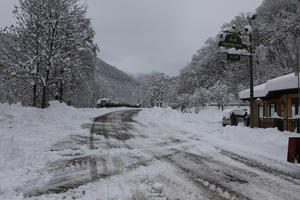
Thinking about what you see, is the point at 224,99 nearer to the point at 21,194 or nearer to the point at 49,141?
the point at 49,141

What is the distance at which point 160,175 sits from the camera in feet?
20.2

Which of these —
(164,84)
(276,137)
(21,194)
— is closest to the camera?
(21,194)

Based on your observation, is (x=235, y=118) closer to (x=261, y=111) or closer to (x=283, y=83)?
(x=261, y=111)

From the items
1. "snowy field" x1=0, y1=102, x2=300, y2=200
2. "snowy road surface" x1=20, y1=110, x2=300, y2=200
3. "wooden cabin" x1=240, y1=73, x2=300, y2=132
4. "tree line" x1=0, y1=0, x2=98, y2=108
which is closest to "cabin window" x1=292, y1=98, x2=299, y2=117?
"wooden cabin" x1=240, y1=73, x2=300, y2=132

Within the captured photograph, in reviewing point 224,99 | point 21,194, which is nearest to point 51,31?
point 21,194

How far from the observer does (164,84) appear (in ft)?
259

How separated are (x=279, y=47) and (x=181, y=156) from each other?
40.8m

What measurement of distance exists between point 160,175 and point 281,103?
1403 cm

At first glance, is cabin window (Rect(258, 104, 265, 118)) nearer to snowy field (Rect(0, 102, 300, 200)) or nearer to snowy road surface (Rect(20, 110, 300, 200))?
snowy field (Rect(0, 102, 300, 200))

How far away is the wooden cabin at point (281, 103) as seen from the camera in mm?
13445

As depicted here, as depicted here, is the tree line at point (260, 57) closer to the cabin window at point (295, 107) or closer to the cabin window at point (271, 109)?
the cabin window at point (271, 109)

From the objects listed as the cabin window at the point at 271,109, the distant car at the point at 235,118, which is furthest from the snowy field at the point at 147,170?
the cabin window at the point at 271,109

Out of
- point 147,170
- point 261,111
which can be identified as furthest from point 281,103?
point 147,170

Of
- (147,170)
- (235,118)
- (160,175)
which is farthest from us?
(235,118)
